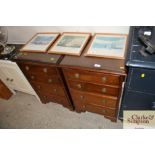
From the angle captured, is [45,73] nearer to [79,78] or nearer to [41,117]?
[79,78]

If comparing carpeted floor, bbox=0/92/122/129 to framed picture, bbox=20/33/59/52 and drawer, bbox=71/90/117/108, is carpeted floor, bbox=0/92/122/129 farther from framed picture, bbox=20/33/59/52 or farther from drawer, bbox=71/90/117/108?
framed picture, bbox=20/33/59/52

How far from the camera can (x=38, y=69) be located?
142 centimetres

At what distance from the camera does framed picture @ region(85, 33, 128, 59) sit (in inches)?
46.0

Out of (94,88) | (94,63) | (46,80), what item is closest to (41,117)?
(46,80)

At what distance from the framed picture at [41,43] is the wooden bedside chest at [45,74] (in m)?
0.06

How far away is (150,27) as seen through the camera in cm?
116

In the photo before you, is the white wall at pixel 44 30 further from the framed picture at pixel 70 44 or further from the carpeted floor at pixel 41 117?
the carpeted floor at pixel 41 117

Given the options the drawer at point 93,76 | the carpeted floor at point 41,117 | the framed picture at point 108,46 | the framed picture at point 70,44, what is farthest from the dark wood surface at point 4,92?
the framed picture at point 108,46

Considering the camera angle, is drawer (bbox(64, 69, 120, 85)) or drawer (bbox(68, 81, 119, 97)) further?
drawer (bbox(68, 81, 119, 97))

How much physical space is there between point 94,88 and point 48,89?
0.62 m

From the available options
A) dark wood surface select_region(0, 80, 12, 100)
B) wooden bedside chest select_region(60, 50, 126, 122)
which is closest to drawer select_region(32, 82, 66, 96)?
wooden bedside chest select_region(60, 50, 126, 122)

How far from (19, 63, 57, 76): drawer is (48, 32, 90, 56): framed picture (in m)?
0.17
